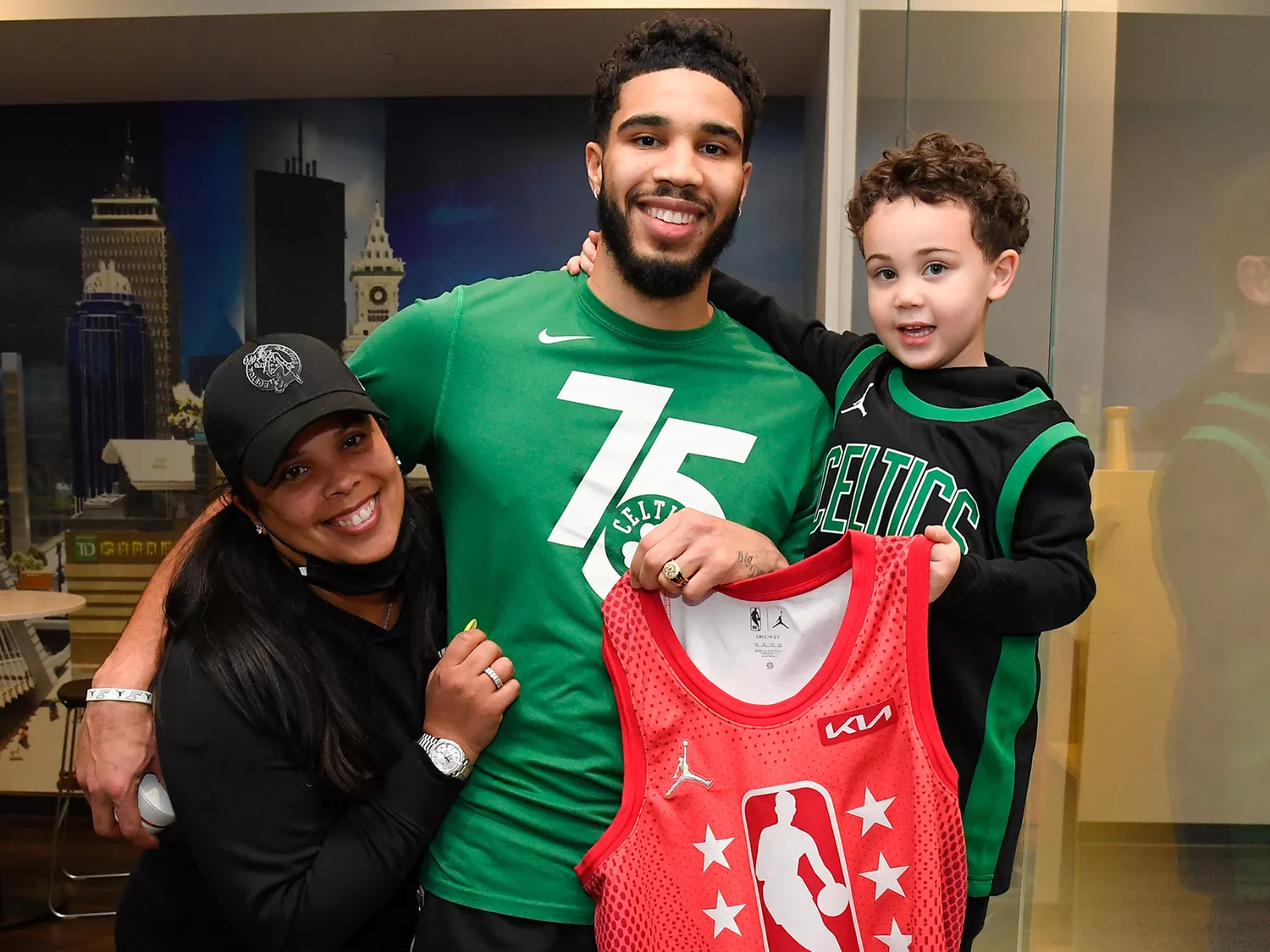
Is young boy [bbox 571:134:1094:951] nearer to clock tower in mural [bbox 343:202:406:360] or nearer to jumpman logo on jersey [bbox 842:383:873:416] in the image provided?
jumpman logo on jersey [bbox 842:383:873:416]

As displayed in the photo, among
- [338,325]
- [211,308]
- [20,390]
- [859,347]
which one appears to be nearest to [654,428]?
[859,347]

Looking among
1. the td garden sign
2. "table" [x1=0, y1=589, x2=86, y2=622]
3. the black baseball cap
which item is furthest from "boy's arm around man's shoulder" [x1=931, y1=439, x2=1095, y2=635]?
the td garden sign

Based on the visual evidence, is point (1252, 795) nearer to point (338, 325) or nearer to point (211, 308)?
point (338, 325)

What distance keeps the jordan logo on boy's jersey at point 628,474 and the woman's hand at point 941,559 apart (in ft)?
0.96

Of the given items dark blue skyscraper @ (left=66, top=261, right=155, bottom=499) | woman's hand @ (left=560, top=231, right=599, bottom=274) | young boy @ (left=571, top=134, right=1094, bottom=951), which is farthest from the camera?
dark blue skyscraper @ (left=66, top=261, right=155, bottom=499)

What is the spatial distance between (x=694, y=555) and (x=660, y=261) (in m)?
0.41

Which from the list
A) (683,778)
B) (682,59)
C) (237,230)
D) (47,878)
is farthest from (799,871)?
(237,230)

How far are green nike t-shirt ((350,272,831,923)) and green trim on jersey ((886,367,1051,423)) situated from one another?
0.15 m

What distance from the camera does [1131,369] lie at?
1.24 metres

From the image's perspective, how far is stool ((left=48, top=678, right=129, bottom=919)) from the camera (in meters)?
3.48

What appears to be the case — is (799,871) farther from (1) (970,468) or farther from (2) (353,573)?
(2) (353,573)

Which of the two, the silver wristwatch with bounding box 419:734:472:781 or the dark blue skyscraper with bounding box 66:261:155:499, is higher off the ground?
the dark blue skyscraper with bounding box 66:261:155:499

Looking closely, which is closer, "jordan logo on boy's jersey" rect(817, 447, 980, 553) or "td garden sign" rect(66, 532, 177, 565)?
"jordan logo on boy's jersey" rect(817, 447, 980, 553)

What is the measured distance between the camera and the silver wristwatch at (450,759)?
1.15 meters
